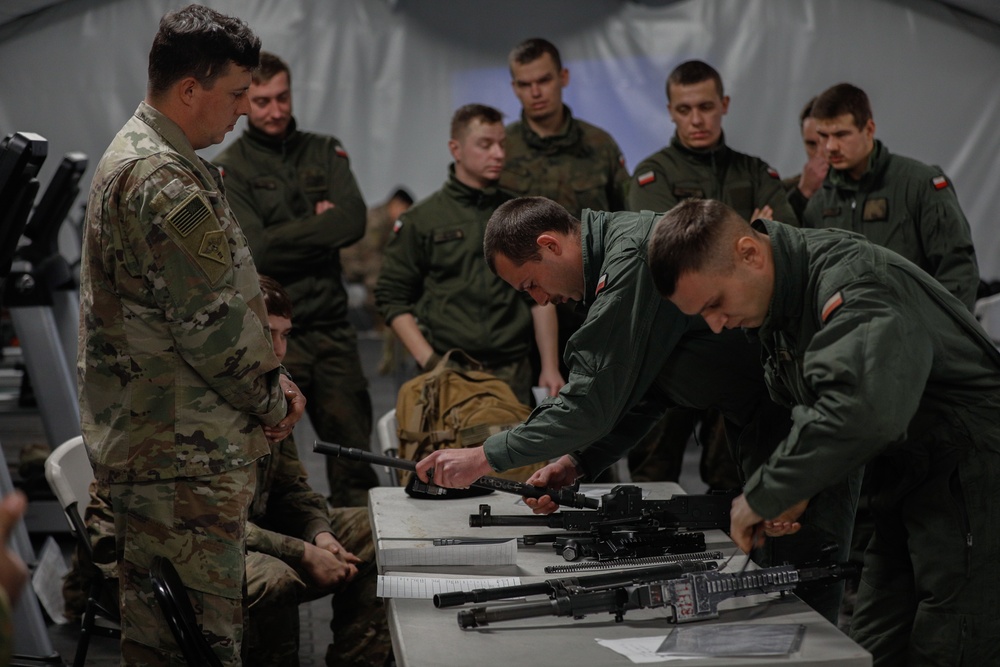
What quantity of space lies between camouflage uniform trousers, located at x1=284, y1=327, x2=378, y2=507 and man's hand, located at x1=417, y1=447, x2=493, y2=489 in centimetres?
185

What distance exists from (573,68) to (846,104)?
2638mm

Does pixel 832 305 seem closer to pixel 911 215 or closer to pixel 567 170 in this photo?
pixel 911 215

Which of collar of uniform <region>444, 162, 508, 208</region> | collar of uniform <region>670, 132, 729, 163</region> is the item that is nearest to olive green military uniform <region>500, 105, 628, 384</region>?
collar of uniform <region>444, 162, 508, 208</region>

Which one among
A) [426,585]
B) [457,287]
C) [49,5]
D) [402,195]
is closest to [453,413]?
[457,287]

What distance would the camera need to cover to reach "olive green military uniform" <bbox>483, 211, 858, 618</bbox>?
8.36 ft

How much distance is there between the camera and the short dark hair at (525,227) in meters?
2.75

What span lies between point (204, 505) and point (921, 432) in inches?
57.2

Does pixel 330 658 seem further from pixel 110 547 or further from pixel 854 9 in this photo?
pixel 854 9

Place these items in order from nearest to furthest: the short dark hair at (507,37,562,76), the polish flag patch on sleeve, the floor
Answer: the polish flag patch on sleeve → the floor → the short dark hair at (507,37,562,76)

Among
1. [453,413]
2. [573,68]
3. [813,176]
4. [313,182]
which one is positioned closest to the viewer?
[453,413]

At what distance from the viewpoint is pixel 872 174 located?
424 centimetres

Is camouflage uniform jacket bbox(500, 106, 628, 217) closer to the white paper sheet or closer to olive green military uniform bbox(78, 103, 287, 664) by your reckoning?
olive green military uniform bbox(78, 103, 287, 664)

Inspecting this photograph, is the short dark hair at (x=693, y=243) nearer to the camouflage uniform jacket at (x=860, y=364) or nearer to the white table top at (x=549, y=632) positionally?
the camouflage uniform jacket at (x=860, y=364)

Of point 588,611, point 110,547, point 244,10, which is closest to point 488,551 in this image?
point 588,611
